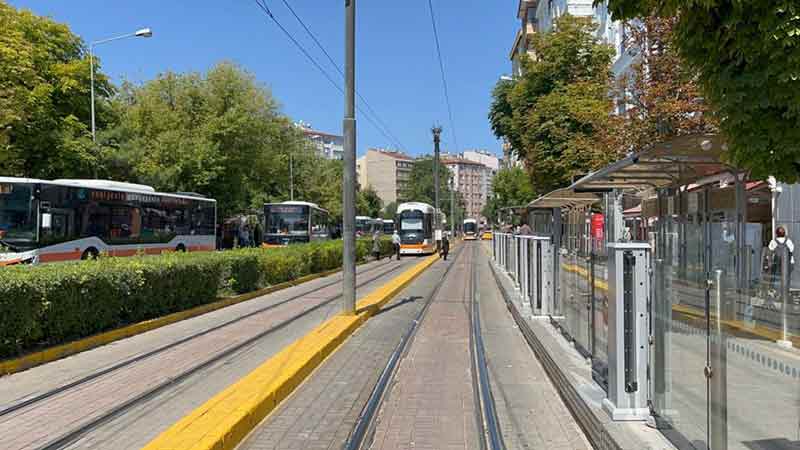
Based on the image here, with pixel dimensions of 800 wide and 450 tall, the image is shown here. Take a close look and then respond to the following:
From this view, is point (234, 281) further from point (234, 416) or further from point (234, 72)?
point (234, 72)

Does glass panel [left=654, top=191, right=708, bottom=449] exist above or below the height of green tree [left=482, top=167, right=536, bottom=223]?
below

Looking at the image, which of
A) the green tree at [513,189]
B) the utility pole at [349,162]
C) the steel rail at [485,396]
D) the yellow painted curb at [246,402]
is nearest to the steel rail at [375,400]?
the yellow painted curb at [246,402]

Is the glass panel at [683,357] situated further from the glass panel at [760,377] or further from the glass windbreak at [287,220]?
the glass windbreak at [287,220]

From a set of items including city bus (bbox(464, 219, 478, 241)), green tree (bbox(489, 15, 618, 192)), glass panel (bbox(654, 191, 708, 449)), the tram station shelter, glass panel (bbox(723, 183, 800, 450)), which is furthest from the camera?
city bus (bbox(464, 219, 478, 241))

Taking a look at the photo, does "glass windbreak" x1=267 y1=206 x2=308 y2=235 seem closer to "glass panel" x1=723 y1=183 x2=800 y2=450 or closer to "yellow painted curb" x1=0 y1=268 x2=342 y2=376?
"yellow painted curb" x1=0 y1=268 x2=342 y2=376

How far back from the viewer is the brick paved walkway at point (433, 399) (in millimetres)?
5664

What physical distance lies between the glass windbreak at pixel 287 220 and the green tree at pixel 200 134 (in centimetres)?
442

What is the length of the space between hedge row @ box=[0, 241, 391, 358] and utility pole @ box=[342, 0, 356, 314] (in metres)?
3.38

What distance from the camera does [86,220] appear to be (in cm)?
2117

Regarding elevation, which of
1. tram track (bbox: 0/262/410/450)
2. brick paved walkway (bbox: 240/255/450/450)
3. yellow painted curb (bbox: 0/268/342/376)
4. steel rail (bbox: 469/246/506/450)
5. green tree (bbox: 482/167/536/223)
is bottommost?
steel rail (bbox: 469/246/506/450)

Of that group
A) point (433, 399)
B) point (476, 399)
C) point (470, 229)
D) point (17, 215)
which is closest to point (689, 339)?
point (476, 399)

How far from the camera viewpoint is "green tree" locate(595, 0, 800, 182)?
312cm

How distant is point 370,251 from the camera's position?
38188 millimetres

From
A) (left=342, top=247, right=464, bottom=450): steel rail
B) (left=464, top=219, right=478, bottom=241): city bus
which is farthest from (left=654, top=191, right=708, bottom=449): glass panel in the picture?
(left=464, top=219, right=478, bottom=241): city bus
